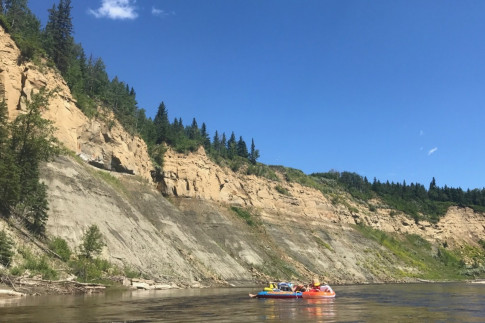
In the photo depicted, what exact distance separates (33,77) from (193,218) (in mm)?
36056

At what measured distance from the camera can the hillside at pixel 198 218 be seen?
5222 cm

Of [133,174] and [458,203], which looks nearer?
[133,174]

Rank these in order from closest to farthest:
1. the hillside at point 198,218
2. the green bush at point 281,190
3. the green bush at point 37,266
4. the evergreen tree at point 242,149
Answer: the green bush at point 37,266 → the hillside at point 198,218 → the green bush at point 281,190 → the evergreen tree at point 242,149

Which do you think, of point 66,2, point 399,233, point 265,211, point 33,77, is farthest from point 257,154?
point 33,77

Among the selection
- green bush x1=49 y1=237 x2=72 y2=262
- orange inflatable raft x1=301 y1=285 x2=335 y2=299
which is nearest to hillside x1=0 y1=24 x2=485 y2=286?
green bush x1=49 y1=237 x2=72 y2=262

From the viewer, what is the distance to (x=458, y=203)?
162625mm

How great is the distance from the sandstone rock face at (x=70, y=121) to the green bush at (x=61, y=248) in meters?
15.0

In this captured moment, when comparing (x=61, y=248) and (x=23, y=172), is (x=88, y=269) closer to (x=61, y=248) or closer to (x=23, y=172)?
(x=61, y=248)

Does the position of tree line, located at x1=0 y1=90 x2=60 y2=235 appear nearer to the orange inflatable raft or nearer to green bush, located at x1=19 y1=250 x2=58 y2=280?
green bush, located at x1=19 y1=250 x2=58 y2=280

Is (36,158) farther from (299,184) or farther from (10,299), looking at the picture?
(299,184)

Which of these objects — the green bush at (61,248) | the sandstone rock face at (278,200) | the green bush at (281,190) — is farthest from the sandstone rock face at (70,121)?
the green bush at (281,190)

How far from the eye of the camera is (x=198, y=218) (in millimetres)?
77875

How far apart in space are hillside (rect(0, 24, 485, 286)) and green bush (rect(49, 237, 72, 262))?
116 cm

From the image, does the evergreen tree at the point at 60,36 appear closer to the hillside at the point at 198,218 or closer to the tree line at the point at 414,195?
the hillside at the point at 198,218
